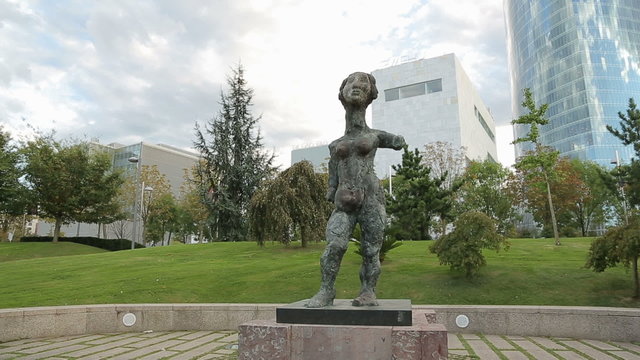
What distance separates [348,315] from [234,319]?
192 inches

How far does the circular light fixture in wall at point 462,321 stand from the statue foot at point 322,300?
4161 mm

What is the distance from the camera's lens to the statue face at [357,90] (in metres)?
4.99

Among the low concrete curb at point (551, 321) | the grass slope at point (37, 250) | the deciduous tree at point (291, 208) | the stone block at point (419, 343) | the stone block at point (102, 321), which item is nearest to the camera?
the stone block at point (419, 343)

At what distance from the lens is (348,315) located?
4031mm

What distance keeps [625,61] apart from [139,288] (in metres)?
85.8

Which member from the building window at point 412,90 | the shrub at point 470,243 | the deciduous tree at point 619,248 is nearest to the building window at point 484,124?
the building window at point 412,90

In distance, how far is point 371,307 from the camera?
4.21 m

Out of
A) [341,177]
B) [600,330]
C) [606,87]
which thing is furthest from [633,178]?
[606,87]

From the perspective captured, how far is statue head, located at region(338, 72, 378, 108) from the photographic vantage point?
5.00 m

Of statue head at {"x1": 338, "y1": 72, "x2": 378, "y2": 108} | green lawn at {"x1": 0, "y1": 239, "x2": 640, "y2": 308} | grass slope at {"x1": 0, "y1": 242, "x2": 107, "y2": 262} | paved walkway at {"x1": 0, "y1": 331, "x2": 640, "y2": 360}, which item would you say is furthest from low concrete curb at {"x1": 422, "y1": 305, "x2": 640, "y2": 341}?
grass slope at {"x1": 0, "y1": 242, "x2": 107, "y2": 262}

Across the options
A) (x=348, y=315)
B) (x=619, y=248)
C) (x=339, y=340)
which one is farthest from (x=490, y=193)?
(x=339, y=340)

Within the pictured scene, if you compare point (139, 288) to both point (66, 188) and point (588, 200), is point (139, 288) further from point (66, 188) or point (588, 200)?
point (588, 200)

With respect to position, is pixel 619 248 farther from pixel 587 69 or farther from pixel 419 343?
pixel 587 69

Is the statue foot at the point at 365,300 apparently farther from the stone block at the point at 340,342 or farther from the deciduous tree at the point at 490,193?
the deciduous tree at the point at 490,193
